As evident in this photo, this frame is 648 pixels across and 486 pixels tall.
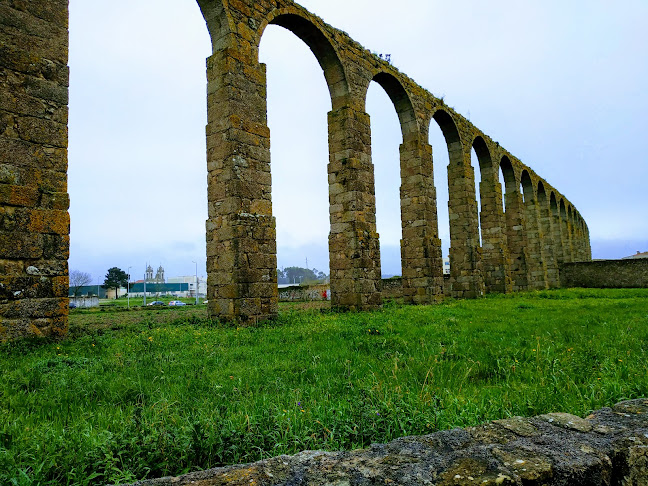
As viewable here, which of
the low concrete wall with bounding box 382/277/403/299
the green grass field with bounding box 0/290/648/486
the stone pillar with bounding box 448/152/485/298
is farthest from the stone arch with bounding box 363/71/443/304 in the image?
the green grass field with bounding box 0/290/648/486

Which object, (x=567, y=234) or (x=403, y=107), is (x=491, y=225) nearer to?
(x=403, y=107)

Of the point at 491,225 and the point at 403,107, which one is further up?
the point at 403,107

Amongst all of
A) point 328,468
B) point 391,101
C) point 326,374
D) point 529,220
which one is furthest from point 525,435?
point 529,220

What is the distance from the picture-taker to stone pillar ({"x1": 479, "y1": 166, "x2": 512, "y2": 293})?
21547 millimetres

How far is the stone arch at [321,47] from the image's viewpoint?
11.5 m

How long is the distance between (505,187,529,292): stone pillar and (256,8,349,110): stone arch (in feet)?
53.7

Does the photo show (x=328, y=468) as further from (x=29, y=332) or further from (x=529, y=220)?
(x=529, y=220)

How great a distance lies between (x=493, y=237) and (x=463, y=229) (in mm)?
4006

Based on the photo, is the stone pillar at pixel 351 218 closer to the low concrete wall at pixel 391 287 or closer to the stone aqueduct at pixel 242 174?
the stone aqueduct at pixel 242 174

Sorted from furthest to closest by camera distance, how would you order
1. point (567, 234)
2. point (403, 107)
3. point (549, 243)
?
point (567, 234)
point (549, 243)
point (403, 107)

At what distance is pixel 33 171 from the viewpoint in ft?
21.5

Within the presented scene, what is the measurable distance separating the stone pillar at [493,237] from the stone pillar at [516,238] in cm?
324

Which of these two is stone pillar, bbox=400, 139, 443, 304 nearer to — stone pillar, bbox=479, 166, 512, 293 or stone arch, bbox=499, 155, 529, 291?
stone pillar, bbox=479, 166, 512, 293

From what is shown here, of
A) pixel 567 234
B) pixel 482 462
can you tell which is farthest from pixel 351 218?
pixel 567 234
